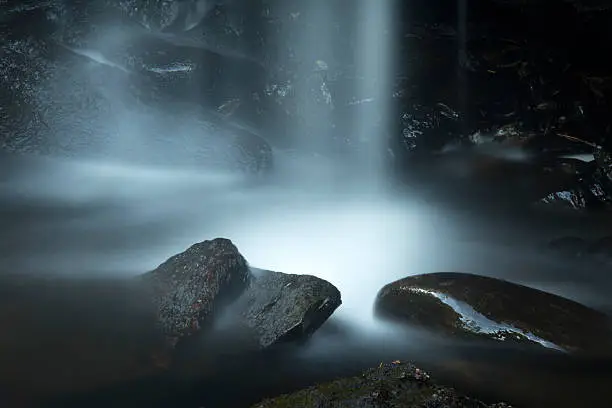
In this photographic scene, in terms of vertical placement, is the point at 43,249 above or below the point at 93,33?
below

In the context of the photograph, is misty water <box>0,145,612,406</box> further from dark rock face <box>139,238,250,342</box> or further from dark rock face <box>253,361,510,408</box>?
dark rock face <box>253,361,510,408</box>

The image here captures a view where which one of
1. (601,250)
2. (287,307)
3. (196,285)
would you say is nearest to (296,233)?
(196,285)

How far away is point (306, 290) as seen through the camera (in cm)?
519

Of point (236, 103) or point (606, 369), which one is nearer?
point (606, 369)

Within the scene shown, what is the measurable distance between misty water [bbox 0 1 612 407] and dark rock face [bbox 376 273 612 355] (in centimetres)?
17

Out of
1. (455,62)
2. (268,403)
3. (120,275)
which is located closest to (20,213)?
(120,275)

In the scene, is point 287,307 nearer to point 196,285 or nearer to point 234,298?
point 234,298

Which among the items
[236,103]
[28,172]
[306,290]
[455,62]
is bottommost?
[306,290]

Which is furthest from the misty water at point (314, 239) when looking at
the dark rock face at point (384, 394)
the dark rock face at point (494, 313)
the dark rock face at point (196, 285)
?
the dark rock face at point (384, 394)

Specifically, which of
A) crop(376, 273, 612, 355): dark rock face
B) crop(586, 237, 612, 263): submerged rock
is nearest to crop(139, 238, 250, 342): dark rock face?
crop(376, 273, 612, 355): dark rock face

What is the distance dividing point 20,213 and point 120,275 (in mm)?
3227

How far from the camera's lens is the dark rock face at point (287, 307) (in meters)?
4.98

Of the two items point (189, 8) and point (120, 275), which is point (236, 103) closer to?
point (189, 8)

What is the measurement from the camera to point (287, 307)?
16.8 ft
